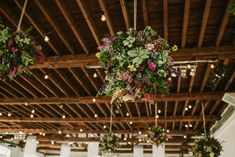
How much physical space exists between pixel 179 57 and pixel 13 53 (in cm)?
382

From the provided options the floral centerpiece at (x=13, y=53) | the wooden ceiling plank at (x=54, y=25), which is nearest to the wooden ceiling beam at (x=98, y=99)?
the wooden ceiling plank at (x=54, y=25)

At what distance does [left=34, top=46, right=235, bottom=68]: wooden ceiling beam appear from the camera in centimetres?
579

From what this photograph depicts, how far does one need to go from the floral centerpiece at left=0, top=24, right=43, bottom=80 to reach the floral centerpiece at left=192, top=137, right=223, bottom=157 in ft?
19.4

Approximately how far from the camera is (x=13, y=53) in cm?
347

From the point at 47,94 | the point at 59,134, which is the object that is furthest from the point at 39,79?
the point at 59,134

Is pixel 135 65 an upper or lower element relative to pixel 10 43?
lower

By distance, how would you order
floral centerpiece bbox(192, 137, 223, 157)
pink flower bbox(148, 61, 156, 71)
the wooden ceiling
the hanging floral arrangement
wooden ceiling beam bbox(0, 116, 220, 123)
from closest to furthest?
pink flower bbox(148, 61, 156, 71) < the wooden ceiling < floral centerpiece bbox(192, 137, 223, 157) < the hanging floral arrangement < wooden ceiling beam bbox(0, 116, 220, 123)

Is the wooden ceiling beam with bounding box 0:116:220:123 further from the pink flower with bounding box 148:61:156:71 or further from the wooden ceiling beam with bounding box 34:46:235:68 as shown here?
the pink flower with bounding box 148:61:156:71

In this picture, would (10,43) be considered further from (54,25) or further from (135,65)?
(54,25)

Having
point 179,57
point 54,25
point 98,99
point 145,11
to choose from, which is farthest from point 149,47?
point 98,99

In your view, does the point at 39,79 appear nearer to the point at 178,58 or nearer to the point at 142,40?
the point at 178,58

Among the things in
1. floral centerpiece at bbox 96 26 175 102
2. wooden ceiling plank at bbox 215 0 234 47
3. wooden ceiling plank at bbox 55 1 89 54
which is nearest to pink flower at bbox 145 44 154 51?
floral centerpiece at bbox 96 26 175 102

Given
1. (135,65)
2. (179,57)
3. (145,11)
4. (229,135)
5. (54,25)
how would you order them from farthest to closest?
(229,135)
(179,57)
(54,25)
(145,11)
(135,65)

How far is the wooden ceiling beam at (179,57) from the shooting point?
19.0 feet
